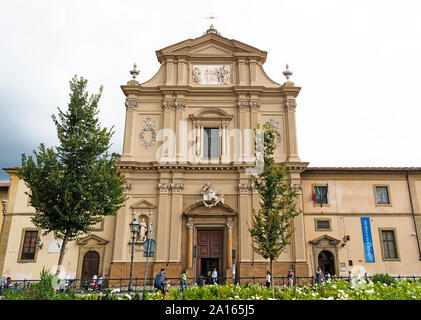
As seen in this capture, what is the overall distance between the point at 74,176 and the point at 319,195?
1954 cm

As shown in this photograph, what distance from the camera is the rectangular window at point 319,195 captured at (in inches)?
1084

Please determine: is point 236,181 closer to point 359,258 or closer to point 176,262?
point 176,262

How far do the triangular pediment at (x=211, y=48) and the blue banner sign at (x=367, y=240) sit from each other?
1699 cm

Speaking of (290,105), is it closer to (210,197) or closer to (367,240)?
(210,197)

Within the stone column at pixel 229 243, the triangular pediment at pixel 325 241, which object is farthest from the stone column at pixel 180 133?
the triangular pediment at pixel 325 241

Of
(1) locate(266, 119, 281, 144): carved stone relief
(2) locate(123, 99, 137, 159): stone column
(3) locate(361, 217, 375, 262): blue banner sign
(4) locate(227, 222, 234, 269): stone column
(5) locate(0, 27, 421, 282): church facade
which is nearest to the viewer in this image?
(4) locate(227, 222, 234, 269): stone column

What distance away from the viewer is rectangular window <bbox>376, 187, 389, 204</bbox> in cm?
2795

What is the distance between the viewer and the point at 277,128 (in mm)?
28656

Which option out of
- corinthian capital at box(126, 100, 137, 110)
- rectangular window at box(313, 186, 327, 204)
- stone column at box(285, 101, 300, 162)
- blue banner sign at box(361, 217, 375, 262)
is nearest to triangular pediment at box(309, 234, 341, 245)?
blue banner sign at box(361, 217, 375, 262)

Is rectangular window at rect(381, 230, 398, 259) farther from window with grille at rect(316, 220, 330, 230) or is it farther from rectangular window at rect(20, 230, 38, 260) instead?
rectangular window at rect(20, 230, 38, 260)

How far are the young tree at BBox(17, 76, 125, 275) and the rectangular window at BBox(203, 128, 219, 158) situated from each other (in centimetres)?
1053

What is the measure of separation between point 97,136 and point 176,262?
1141 centimetres

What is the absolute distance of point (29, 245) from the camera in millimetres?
26953
